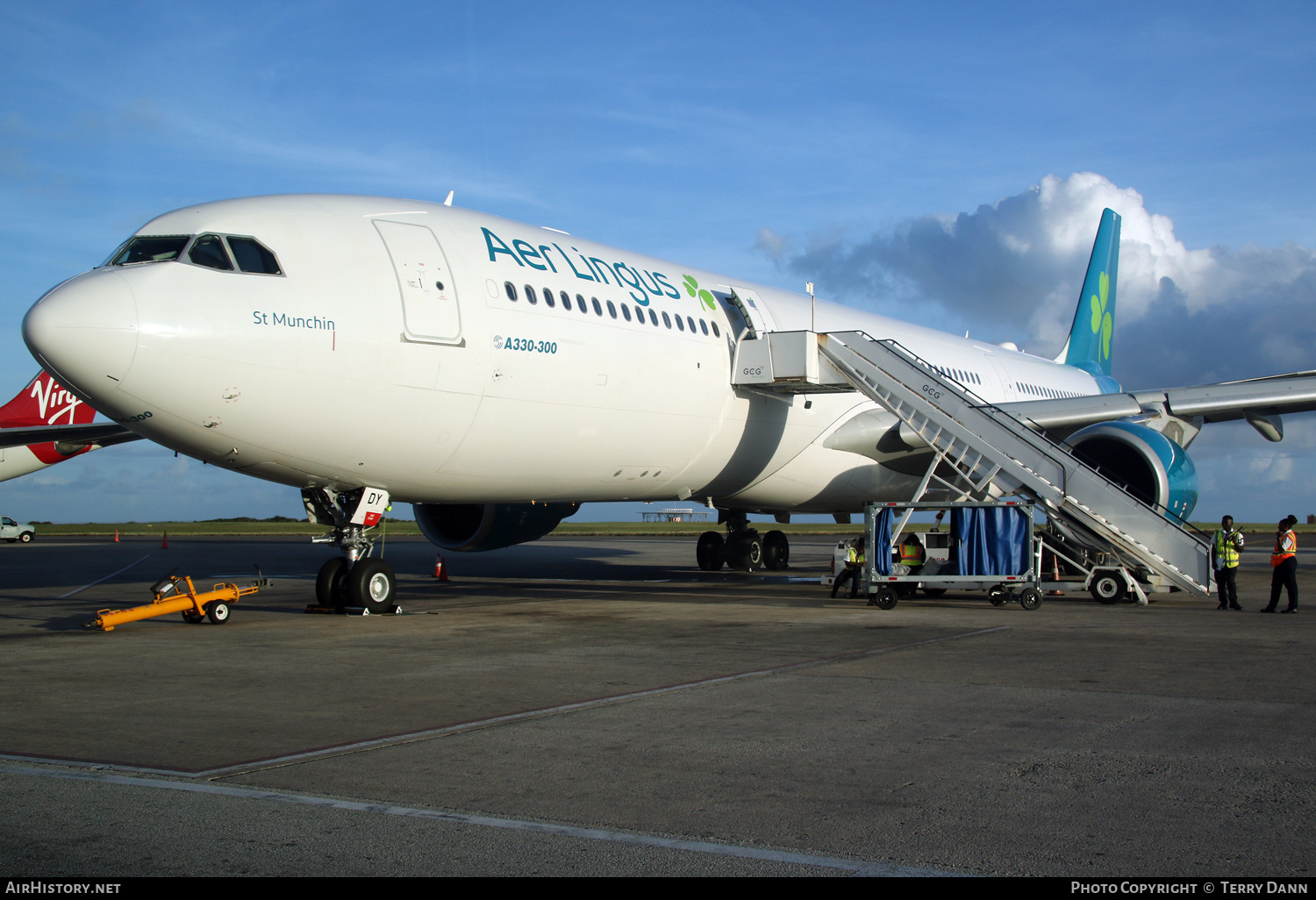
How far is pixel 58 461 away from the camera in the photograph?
119 feet

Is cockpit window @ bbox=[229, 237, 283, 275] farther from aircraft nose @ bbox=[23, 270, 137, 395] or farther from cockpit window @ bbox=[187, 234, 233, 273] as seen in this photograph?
aircraft nose @ bbox=[23, 270, 137, 395]

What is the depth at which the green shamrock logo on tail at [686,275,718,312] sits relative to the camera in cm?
1483

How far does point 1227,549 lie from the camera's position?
13633 mm

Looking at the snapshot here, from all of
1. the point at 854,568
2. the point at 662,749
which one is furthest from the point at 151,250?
the point at 854,568

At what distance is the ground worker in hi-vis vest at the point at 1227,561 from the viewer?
13.2 metres

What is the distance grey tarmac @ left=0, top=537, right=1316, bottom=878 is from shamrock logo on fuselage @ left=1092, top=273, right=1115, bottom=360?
20409mm

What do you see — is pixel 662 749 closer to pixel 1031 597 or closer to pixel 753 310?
pixel 1031 597

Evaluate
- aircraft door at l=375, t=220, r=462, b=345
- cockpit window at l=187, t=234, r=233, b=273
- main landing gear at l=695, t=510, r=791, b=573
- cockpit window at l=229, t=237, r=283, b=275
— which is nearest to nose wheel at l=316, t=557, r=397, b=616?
aircraft door at l=375, t=220, r=462, b=345

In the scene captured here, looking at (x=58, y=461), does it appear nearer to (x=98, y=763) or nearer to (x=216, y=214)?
(x=216, y=214)

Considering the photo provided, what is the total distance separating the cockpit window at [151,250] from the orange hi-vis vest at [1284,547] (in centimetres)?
1216

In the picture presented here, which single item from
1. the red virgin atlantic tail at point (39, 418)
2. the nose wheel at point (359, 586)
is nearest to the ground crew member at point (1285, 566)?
the nose wheel at point (359, 586)

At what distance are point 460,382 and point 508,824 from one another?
24.2 feet

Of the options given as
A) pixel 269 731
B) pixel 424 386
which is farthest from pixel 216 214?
pixel 269 731

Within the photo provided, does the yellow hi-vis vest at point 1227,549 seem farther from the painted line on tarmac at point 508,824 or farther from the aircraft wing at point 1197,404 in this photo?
the painted line on tarmac at point 508,824
